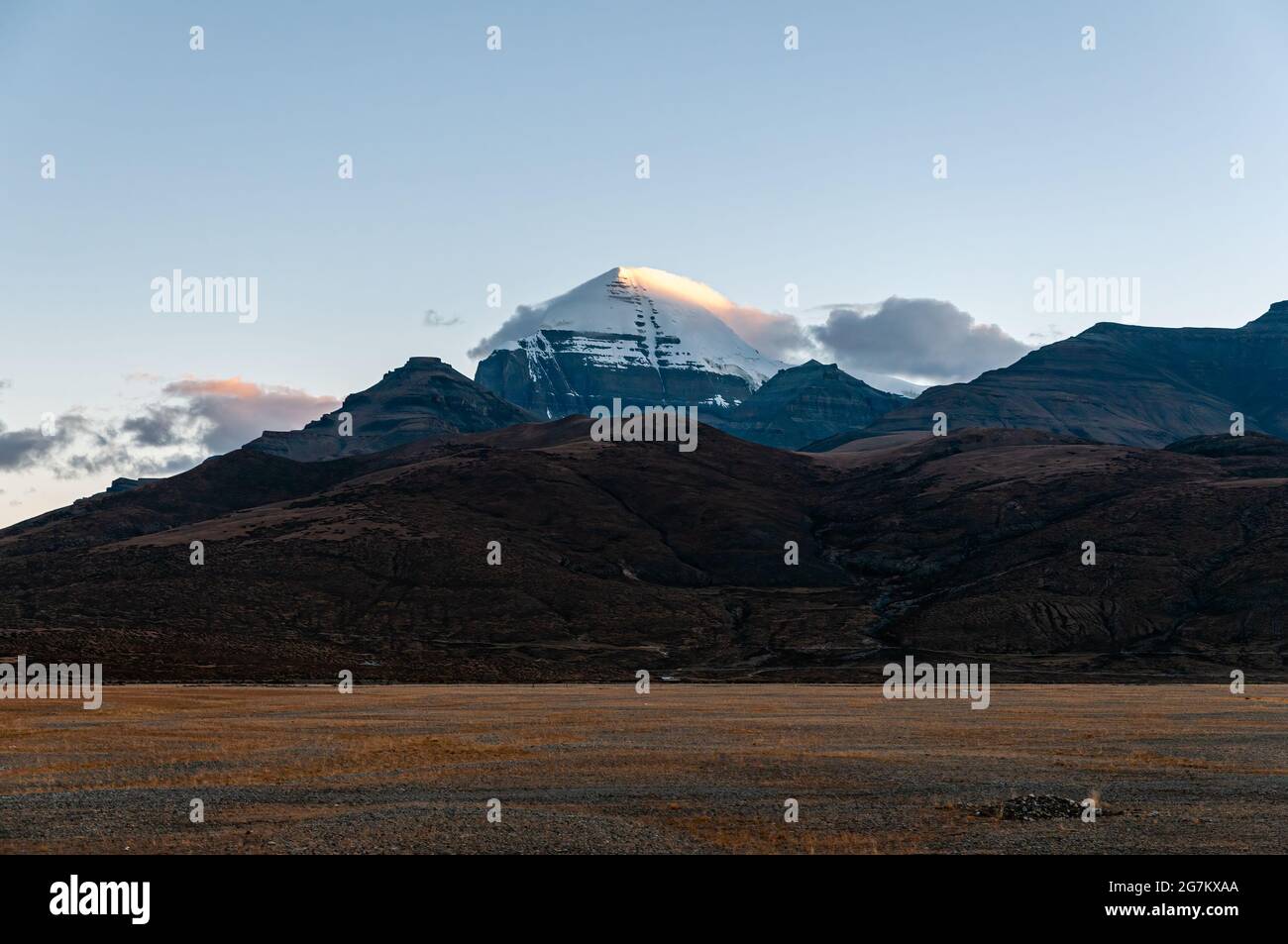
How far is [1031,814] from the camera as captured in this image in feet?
111

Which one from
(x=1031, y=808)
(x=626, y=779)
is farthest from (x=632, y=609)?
(x=1031, y=808)

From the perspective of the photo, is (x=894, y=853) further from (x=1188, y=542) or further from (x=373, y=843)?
(x=1188, y=542)

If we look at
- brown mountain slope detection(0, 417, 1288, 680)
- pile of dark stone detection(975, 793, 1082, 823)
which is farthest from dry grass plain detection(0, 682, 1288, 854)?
brown mountain slope detection(0, 417, 1288, 680)

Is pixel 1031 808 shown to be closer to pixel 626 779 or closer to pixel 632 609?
pixel 626 779

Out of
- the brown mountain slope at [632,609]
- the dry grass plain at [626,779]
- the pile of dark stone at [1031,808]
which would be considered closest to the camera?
the dry grass plain at [626,779]

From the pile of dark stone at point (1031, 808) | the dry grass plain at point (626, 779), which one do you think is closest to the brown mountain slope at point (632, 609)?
the dry grass plain at point (626, 779)

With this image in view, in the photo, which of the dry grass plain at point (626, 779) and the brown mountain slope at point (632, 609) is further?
the brown mountain slope at point (632, 609)

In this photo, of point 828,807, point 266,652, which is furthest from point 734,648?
point 828,807

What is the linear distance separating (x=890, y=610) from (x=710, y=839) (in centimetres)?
15578

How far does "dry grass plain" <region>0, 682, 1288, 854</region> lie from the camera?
1172 inches

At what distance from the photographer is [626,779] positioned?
41.4 meters

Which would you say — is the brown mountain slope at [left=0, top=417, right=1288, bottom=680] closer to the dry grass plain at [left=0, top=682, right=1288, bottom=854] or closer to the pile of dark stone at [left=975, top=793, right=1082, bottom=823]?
the dry grass plain at [left=0, top=682, right=1288, bottom=854]

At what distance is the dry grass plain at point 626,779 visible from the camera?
2977 centimetres

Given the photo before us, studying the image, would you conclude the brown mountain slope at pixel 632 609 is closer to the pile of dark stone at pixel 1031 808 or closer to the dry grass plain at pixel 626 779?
the dry grass plain at pixel 626 779
